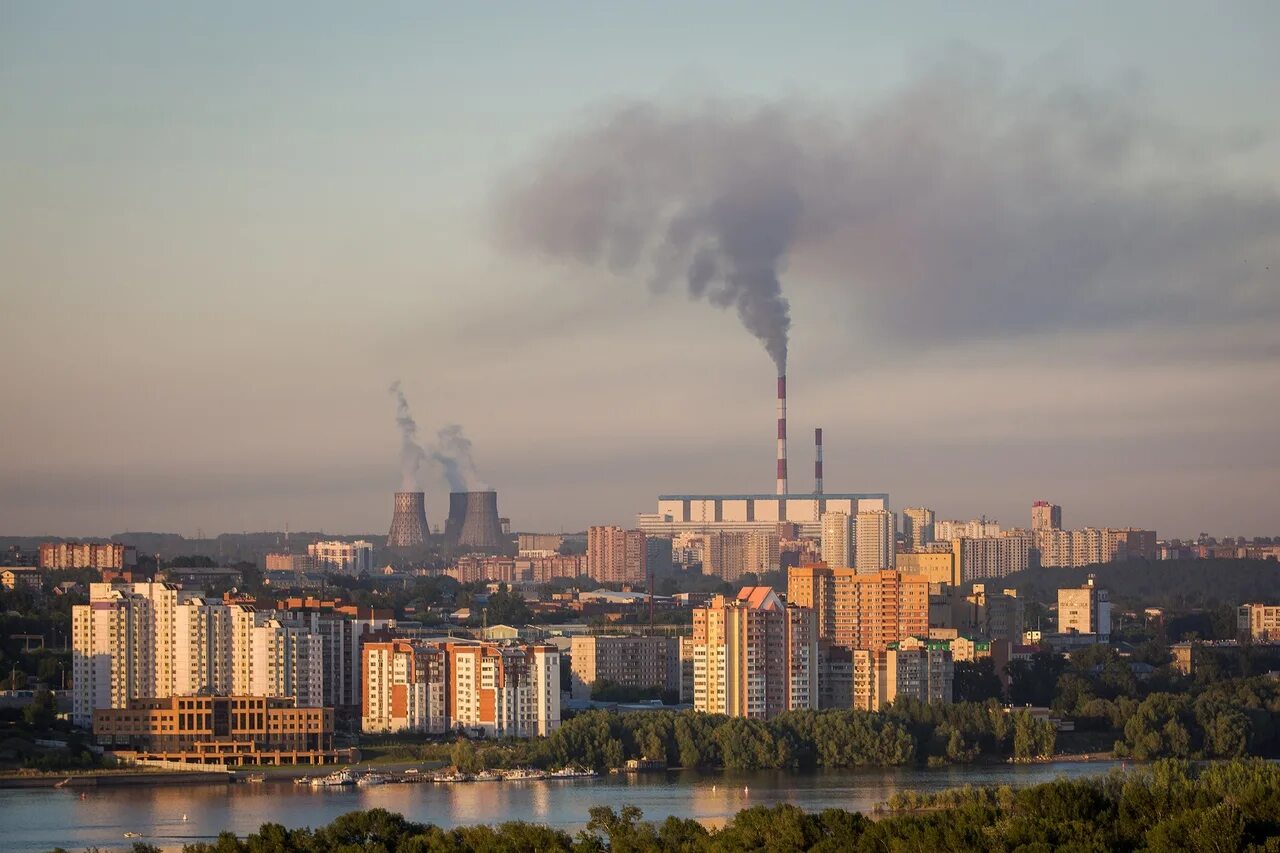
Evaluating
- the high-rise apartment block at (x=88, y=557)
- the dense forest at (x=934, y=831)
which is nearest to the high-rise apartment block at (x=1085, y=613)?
the high-rise apartment block at (x=88, y=557)

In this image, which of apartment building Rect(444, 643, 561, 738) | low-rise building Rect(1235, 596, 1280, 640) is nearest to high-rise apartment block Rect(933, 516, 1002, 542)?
low-rise building Rect(1235, 596, 1280, 640)

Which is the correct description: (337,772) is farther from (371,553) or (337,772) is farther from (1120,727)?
(371,553)

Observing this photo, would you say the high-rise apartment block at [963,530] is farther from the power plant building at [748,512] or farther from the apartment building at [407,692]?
the apartment building at [407,692]

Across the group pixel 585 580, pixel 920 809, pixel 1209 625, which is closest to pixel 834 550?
pixel 585 580

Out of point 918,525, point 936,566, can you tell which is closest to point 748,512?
point 918,525

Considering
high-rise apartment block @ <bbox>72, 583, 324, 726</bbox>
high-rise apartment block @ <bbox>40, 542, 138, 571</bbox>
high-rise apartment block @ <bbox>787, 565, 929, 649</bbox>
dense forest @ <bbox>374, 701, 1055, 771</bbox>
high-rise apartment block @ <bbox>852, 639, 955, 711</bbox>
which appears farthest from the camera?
high-rise apartment block @ <bbox>40, 542, 138, 571</bbox>

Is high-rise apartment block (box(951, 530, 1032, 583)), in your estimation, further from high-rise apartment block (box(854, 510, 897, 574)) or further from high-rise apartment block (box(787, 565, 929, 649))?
high-rise apartment block (box(787, 565, 929, 649))
